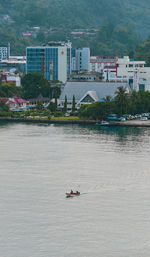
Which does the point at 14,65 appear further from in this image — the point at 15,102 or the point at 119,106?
the point at 119,106

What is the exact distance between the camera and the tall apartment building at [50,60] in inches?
4914

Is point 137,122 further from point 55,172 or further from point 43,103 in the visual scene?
point 55,172

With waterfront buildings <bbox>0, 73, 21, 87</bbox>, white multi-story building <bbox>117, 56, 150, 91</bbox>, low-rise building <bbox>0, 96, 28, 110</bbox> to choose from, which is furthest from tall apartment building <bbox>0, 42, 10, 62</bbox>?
low-rise building <bbox>0, 96, 28, 110</bbox>

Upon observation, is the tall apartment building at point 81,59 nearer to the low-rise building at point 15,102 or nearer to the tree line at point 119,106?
the low-rise building at point 15,102

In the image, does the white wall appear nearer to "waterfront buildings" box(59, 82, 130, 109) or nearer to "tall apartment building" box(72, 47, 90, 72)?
"tall apartment building" box(72, 47, 90, 72)

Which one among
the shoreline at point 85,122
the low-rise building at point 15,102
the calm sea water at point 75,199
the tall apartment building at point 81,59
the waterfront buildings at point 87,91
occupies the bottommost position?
the calm sea water at point 75,199

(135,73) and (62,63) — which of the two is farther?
(62,63)

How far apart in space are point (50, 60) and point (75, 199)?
91.4 metres

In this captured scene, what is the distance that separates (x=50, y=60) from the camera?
125m

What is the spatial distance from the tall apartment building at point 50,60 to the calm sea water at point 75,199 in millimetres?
69482

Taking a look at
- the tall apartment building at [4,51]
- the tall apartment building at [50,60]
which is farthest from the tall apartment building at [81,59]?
the tall apartment building at [4,51]

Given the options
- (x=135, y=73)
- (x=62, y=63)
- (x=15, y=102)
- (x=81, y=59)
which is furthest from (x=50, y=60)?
(x=15, y=102)

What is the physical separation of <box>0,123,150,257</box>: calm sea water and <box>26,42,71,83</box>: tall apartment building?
228 feet

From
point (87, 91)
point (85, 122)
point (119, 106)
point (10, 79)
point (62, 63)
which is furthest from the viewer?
point (62, 63)
